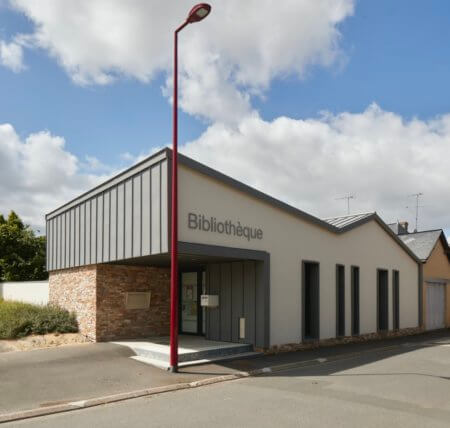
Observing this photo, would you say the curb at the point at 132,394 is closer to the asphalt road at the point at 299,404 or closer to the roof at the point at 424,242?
the asphalt road at the point at 299,404

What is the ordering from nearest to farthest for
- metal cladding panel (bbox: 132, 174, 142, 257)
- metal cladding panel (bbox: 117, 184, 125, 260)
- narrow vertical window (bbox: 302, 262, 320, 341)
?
1. metal cladding panel (bbox: 132, 174, 142, 257)
2. metal cladding panel (bbox: 117, 184, 125, 260)
3. narrow vertical window (bbox: 302, 262, 320, 341)

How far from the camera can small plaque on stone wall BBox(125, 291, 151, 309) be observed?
1598 cm

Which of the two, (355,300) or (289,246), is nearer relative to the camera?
(289,246)

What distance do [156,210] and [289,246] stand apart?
566cm

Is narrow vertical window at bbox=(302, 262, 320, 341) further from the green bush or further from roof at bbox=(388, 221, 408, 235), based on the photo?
roof at bbox=(388, 221, 408, 235)

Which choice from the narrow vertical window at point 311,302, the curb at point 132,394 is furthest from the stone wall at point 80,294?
the narrow vertical window at point 311,302

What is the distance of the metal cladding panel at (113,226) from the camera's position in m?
14.3

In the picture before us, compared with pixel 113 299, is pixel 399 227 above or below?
above

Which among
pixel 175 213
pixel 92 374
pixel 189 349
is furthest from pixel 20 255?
pixel 175 213

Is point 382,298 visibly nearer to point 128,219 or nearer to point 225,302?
point 225,302

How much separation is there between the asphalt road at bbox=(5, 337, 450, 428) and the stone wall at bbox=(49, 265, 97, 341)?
245 inches

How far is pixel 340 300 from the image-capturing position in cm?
1911

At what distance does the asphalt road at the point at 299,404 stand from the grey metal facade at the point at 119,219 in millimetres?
4035

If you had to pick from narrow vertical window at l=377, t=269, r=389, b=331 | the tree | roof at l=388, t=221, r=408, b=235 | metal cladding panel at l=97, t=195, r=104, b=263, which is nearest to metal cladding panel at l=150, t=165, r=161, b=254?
metal cladding panel at l=97, t=195, r=104, b=263
